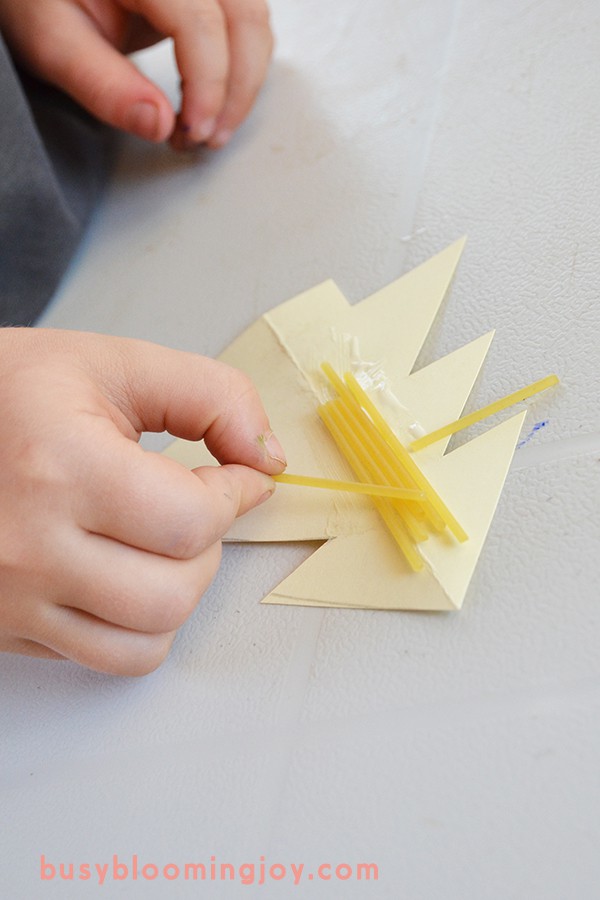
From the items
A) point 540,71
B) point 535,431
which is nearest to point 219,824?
point 535,431

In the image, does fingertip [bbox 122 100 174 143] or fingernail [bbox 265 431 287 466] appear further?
fingertip [bbox 122 100 174 143]

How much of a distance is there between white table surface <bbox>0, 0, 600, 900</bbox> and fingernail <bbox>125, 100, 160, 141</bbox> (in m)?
0.09

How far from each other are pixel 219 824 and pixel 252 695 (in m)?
0.07

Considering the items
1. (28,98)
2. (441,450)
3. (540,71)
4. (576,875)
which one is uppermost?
(28,98)

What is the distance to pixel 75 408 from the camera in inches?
15.6

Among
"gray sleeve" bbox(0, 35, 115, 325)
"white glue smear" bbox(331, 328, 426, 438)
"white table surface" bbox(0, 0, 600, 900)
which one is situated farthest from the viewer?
"gray sleeve" bbox(0, 35, 115, 325)

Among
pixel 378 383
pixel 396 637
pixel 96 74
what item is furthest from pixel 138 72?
pixel 396 637

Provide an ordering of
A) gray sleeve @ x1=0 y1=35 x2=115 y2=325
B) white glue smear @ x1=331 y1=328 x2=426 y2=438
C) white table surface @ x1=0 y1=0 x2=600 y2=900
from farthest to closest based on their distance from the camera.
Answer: gray sleeve @ x1=0 y1=35 x2=115 y2=325
white glue smear @ x1=331 y1=328 x2=426 y2=438
white table surface @ x1=0 y1=0 x2=600 y2=900

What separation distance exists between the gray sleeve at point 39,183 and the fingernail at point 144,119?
6 cm

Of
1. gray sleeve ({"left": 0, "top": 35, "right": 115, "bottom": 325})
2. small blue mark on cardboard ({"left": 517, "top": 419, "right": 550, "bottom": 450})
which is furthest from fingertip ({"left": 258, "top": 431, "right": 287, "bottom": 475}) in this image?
Answer: gray sleeve ({"left": 0, "top": 35, "right": 115, "bottom": 325})

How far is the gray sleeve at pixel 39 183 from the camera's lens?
591 millimetres

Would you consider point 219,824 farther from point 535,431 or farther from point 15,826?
point 535,431

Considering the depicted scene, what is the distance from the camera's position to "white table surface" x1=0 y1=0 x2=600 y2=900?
352 millimetres

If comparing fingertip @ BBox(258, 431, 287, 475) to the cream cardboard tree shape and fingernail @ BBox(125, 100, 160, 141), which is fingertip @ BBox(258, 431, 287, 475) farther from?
fingernail @ BBox(125, 100, 160, 141)
